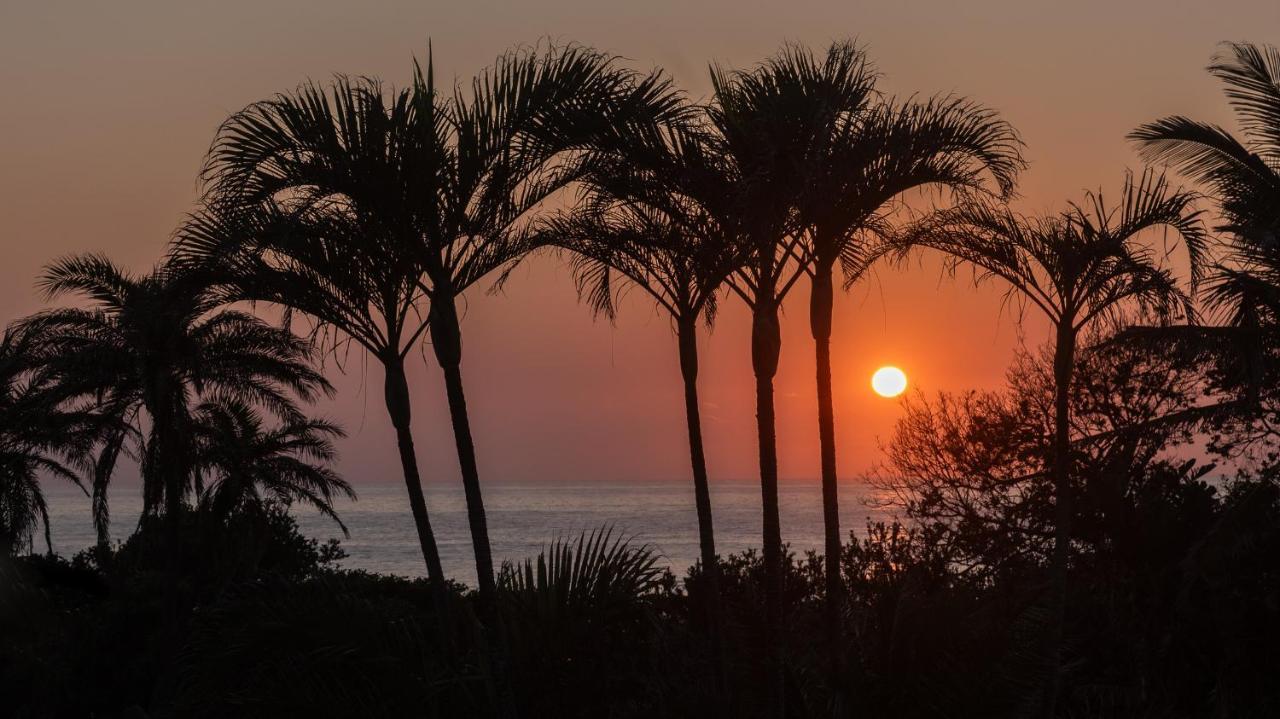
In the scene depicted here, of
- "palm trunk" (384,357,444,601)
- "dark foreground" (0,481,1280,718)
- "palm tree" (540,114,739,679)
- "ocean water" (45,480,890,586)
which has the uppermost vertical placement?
"palm tree" (540,114,739,679)

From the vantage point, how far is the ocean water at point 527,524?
8144 centimetres

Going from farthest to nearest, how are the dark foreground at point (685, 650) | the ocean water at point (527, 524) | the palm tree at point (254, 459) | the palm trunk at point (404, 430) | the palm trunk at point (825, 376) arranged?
the ocean water at point (527, 524) < the palm tree at point (254, 459) < the palm trunk at point (825, 376) < the palm trunk at point (404, 430) < the dark foreground at point (685, 650)

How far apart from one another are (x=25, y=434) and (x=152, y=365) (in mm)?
6169

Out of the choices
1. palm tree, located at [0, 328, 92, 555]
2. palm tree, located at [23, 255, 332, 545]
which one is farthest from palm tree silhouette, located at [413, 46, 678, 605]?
palm tree, located at [0, 328, 92, 555]

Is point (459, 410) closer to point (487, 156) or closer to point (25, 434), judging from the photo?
point (487, 156)

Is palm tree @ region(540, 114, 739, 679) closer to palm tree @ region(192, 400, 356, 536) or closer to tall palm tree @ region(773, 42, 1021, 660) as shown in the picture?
tall palm tree @ region(773, 42, 1021, 660)

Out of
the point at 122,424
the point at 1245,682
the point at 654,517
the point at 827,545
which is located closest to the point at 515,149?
the point at 827,545

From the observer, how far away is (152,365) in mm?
19734

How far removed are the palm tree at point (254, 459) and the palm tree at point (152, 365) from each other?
3.65ft

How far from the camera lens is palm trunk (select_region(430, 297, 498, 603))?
9852 millimetres

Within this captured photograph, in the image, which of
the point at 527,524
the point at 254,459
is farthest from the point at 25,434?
the point at 527,524

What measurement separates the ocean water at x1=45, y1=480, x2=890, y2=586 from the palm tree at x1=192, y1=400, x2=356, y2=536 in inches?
1242

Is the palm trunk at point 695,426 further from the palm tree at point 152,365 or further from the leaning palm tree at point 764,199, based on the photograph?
the palm tree at point 152,365

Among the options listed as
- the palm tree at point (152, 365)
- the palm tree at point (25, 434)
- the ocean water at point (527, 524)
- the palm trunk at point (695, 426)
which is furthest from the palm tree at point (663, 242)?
the ocean water at point (527, 524)
